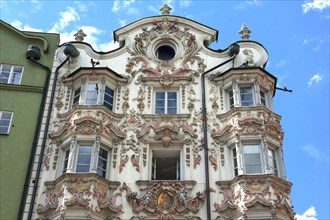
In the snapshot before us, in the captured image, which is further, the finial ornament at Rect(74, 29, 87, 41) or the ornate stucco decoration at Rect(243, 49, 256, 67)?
the finial ornament at Rect(74, 29, 87, 41)

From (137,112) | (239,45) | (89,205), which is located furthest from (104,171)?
(239,45)

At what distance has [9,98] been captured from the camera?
78.7 ft

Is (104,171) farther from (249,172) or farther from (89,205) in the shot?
(249,172)

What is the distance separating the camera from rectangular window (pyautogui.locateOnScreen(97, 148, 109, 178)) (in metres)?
21.3

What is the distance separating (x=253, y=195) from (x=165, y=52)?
10.7 m

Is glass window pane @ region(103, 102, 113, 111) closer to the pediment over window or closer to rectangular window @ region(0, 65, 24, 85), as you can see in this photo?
the pediment over window

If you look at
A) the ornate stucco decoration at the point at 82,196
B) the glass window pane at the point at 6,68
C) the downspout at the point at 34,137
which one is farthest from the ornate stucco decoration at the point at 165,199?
the glass window pane at the point at 6,68

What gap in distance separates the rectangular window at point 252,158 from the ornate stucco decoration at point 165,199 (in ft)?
8.08

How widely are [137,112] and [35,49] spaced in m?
7.17

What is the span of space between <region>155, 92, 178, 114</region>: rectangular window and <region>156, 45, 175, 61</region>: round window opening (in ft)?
9.15

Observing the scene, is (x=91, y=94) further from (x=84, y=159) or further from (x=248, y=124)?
(x=248, y=124)

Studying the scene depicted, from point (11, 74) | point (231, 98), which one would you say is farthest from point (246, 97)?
point (11, 74)

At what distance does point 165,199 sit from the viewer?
2042cm

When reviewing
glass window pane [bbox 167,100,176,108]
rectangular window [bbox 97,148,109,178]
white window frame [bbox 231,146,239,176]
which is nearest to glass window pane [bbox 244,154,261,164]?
white window frame [bbox 231,146,239,176]
